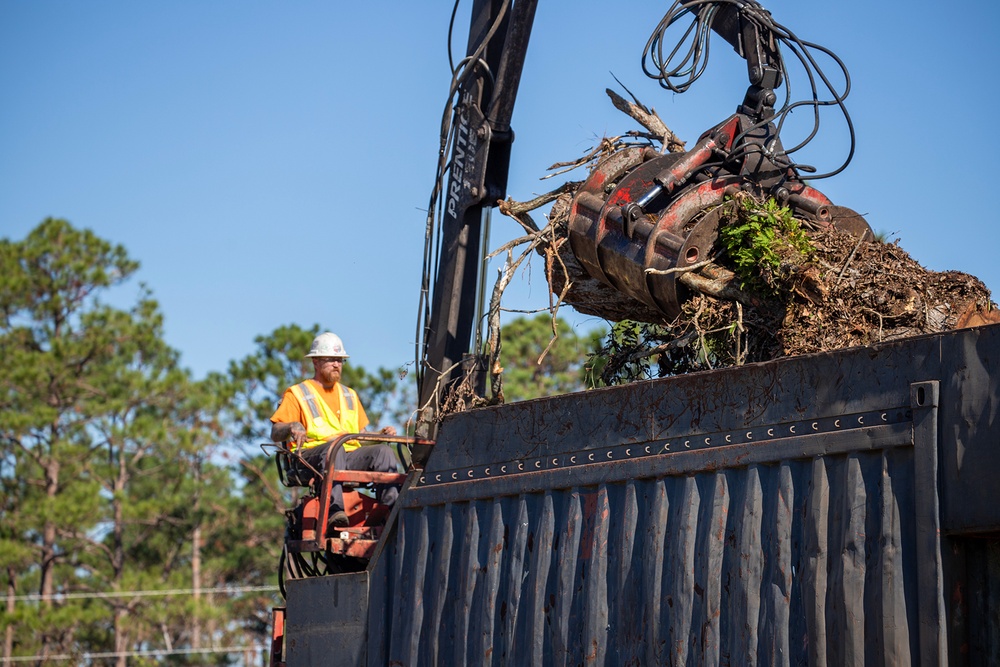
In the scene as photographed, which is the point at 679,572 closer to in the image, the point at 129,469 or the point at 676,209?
the point at 676,209

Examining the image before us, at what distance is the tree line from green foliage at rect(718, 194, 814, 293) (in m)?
20.0

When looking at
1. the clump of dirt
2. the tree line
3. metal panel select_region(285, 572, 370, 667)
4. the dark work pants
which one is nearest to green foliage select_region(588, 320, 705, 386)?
the clump of dirt

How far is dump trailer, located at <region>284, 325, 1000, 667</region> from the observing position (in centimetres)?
439

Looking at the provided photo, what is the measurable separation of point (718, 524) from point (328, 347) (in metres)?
3.77

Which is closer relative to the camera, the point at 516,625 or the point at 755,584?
the point at 755,584

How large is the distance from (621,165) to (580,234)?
533mm

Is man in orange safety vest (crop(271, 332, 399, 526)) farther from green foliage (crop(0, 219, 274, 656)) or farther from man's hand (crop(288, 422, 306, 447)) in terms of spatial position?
green foliage (crop(0, 219, 274, 656))

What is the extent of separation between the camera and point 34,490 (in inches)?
1103

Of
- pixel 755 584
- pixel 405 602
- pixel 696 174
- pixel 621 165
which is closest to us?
pixel 755 584

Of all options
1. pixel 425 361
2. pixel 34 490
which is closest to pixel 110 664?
Answer: pixel 34 490

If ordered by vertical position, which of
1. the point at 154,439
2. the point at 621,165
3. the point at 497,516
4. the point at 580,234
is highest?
the point at 154,439

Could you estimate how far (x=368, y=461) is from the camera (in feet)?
24.2

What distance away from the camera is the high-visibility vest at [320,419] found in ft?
25.6

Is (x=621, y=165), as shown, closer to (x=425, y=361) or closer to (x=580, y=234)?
(x=580, y=234)
